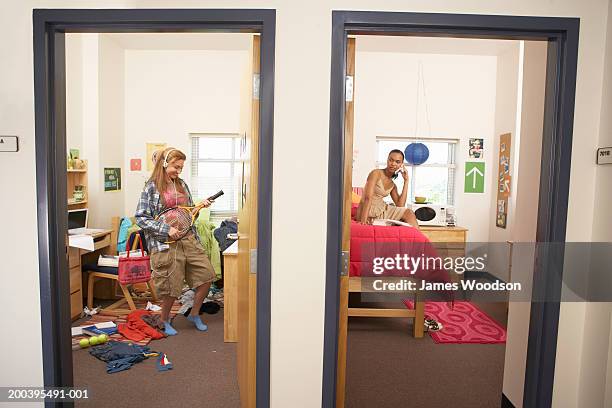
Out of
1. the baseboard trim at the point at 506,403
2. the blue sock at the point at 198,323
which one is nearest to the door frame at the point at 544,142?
the baseboard trim at the point at 506,403

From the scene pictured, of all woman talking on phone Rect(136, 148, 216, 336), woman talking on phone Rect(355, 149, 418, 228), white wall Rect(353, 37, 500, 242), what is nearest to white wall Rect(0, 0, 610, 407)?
Answer: woman talking on phone Rect(136, 148, 216, 336)

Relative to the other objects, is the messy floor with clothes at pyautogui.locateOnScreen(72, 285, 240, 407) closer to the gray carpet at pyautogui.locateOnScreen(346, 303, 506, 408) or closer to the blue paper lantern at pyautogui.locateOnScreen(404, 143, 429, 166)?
the gray carpet at pyautogui.locateOnScreen(346, 303, 506, 408)

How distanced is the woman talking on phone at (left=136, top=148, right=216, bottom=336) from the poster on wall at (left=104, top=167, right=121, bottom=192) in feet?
6.33

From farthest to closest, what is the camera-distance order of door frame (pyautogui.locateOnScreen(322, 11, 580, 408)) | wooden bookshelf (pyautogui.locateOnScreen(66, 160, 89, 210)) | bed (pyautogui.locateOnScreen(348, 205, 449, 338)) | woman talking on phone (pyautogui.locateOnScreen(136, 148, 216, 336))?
wooden bookshelf (pyautogui.locateOnScreen(66, 160, 89, 210)) < bed (pyautogui.locateOnScreen(348, 205, 449, 338)) < woman talking on phone (pyautogui.locateOnScreen(136, 148, 216, 336)) < door frame (pyautogui.locateOnScreen(322, 11, 580, 408))

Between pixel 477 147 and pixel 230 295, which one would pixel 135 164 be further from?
pixel 477 147

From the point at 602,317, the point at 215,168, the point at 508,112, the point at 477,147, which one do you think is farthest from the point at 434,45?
the point at 602,317

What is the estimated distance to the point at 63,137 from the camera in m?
2.04

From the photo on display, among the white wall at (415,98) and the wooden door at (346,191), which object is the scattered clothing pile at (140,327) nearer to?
the wooden door at (346,191)

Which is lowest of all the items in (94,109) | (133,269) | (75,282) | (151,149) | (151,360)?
(151,360)

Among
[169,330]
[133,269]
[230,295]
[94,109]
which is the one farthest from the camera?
[94,109]

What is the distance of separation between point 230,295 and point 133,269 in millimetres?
1016

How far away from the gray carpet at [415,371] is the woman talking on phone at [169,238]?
152 centimetres

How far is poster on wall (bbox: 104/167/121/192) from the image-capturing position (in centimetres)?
527

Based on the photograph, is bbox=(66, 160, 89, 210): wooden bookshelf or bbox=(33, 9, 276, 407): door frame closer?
bbox=(33, 9, 276, 407): door frame
